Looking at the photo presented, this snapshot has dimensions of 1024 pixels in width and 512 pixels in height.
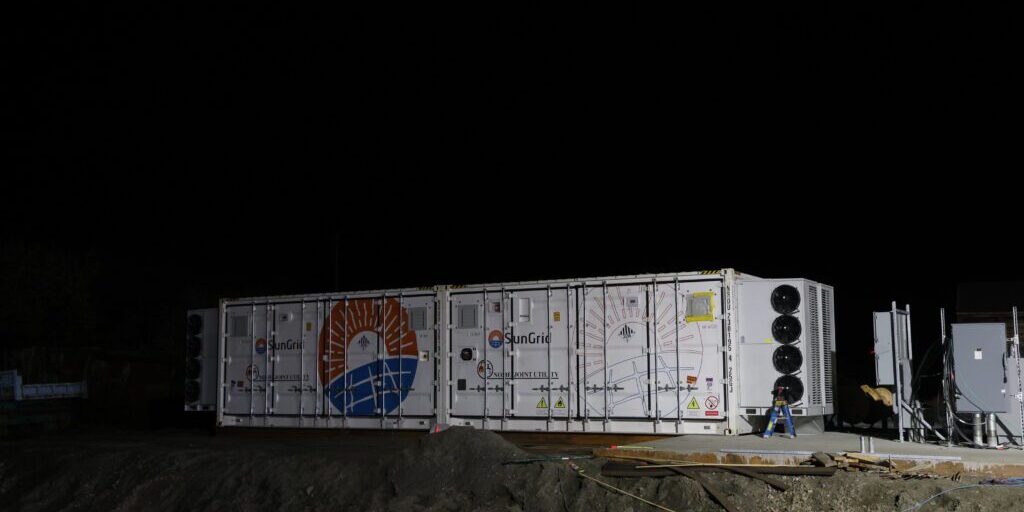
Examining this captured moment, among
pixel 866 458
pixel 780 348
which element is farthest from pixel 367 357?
pixel 866 458

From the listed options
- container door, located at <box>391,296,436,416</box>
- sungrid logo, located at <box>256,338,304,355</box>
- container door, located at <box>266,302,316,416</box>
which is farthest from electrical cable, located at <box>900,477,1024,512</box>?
sungrid logo, located at <box>256,338,304,355</box>

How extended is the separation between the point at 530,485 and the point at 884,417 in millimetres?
8856

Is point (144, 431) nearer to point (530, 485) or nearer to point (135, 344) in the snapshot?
point (530, 485)

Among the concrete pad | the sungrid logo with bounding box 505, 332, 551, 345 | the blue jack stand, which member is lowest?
the concrete pad

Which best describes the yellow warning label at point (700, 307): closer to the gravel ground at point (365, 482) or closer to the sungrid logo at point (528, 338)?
the sungrid logo at point (528, 338)

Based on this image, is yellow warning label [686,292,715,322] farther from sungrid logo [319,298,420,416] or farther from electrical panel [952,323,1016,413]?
sungrid logo [319,298,420,416]

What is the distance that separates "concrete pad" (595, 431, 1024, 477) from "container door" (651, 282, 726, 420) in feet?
4.01

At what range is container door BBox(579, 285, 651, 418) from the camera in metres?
17.5

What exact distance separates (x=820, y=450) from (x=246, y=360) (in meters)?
14.0

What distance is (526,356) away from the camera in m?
18.6

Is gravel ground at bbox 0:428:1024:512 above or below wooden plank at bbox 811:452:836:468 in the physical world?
below

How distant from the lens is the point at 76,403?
25.8 metres

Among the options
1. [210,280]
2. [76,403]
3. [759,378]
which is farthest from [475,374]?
[210,280]

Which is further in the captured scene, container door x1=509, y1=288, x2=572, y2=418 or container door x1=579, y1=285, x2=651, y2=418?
container door x1=509, y1=288, x2=572, y2=418
